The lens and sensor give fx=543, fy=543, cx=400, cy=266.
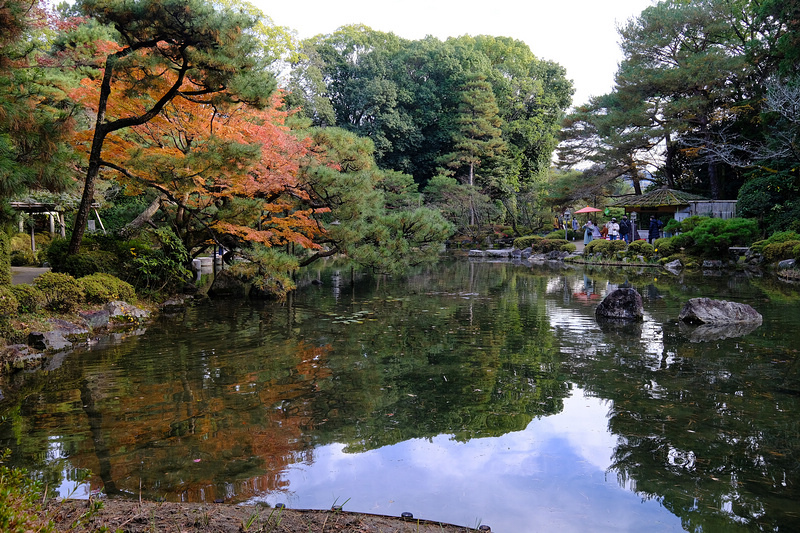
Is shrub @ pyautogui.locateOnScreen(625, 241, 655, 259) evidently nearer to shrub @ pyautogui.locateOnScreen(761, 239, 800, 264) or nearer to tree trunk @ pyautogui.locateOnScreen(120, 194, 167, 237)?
shrub @ pyautogui.locateOnScreen(761, 239, 800, 264)

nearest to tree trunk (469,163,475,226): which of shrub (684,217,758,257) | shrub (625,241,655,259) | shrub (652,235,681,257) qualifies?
shrub (625,241,655,259)

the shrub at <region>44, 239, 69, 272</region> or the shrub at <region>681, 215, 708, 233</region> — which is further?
the shrub at <region>681, 215, 708, 233</region>

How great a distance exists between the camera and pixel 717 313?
855cm

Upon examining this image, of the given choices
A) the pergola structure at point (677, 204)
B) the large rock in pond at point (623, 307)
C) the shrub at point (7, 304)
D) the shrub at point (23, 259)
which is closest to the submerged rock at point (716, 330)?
the large rock in pond at point (623, 307)

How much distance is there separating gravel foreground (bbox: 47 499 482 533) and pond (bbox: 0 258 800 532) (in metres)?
0.33

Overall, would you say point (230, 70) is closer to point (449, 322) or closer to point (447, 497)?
point (449, 322)

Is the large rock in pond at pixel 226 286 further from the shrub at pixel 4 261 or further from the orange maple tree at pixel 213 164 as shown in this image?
the shrub at pixel 4 261

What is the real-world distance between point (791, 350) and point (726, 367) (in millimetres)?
1387

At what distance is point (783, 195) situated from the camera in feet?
65.4

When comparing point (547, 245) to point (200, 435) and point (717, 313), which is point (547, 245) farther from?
point (200, 435)

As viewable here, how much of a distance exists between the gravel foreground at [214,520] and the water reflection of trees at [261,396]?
0.43 m

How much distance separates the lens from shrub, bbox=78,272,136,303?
26.8 ft

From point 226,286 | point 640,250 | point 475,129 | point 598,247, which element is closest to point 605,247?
point 598,247

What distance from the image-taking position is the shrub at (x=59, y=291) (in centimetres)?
745
